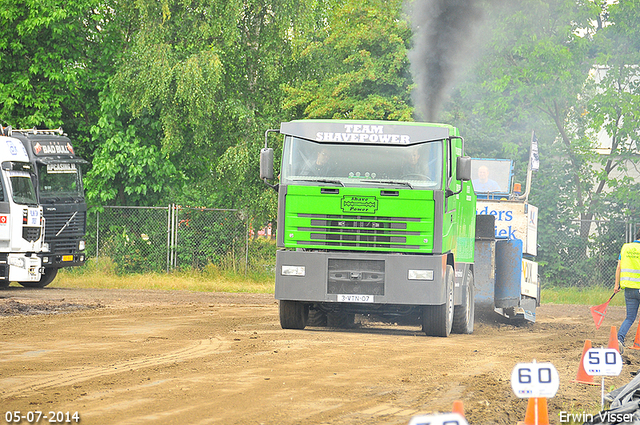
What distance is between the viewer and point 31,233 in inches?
826

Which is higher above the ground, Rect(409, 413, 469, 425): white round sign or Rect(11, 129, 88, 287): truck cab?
Rect(11, 129, 88, 287): truck cab

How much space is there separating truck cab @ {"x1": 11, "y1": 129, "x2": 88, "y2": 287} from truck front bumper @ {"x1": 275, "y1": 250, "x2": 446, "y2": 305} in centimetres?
1054

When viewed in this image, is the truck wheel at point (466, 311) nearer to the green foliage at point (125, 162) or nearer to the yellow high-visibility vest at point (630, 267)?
the yellow high-visibility vest at point (630, 267)

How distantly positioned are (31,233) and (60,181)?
1859 mm

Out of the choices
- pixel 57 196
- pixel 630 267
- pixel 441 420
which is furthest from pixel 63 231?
pixel 441 420

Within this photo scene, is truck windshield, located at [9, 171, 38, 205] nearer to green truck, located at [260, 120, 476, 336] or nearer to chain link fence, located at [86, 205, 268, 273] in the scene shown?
chain link fence, located at [86, 205, 268, 273]

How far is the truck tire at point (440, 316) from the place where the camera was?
538 inches

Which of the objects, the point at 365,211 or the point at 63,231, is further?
the point at 63,231

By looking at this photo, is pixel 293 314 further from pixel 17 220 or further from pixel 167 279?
pixel 167 279

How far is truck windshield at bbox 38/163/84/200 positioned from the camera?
2172 centimetres

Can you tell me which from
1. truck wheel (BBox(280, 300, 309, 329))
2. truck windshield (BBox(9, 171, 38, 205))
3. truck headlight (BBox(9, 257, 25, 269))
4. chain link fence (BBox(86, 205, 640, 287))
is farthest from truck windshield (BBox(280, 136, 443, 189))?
chain link fence (BBox(86, 205, 640, 287))

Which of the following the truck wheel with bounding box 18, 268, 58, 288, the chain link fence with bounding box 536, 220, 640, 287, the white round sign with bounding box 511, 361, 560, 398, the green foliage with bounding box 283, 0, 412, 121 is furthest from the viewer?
the chain link fence with bounding box 536, 220, 640, 287

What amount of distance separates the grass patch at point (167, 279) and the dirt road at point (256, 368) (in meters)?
6.54

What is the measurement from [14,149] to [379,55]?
1207 centimetres
